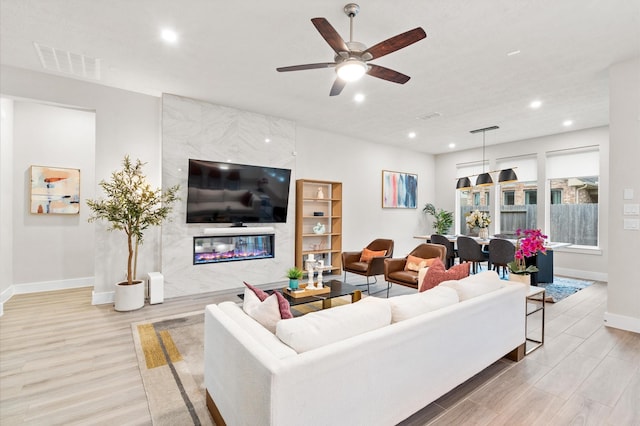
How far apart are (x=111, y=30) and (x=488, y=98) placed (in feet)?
15.9

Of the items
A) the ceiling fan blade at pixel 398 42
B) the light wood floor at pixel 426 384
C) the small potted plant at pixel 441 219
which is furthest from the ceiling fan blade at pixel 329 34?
the small potted plant at pixel 441 219

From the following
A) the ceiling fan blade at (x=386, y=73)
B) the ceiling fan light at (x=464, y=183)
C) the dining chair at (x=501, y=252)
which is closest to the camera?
the ceiling fan blade at (x=386, y=73)

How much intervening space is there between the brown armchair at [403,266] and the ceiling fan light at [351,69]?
2782mm

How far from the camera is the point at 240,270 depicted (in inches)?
208

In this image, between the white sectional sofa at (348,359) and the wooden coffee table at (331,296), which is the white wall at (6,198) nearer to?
the wooden coffee table at (331,296)

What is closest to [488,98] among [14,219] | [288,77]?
[288,77]

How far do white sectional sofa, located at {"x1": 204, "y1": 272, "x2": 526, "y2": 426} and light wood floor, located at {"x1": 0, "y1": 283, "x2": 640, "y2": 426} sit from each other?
280mm

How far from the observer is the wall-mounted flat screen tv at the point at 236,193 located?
4820 millimetres

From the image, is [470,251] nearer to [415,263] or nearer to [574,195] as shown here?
[415,263]

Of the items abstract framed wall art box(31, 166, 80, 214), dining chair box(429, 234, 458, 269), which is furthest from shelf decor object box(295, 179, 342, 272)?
abstract framed wall art box(31, 166, 80, 214)

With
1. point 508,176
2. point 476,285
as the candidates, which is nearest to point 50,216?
point 476,285

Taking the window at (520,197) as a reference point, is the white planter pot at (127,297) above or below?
below

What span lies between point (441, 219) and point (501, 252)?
3.16m

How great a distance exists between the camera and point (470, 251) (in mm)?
5777
